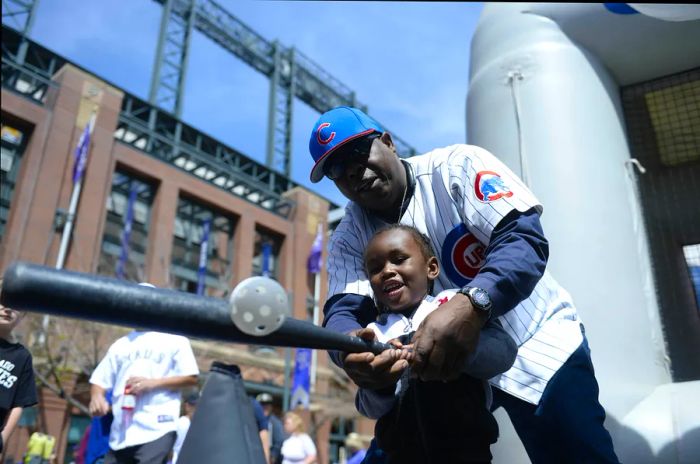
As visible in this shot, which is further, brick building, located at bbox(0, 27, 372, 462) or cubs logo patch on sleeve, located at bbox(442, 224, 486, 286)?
brick building, located at bbox(0, 27, 372, 462)

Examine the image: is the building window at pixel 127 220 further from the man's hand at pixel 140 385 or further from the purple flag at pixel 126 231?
the man's hand at pixel 140 385

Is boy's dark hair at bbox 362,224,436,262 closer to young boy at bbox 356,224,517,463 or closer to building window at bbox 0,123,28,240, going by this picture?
young boy at bbox 356,224,517,463

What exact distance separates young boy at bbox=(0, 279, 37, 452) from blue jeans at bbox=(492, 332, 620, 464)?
260 cm

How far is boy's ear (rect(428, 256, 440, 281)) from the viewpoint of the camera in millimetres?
1600

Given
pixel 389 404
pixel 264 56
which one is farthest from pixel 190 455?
pixel 264 56

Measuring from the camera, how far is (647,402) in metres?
2.54

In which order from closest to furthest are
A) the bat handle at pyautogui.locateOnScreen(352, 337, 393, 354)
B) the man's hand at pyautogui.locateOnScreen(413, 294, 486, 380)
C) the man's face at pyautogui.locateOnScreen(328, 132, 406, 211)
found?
the bat handle at pyautogui.locateOnScreen(352, 337, 393, 354) < the man's hand at pyautogui.locateOnScreen(413, 294, 486, 380) < the man's face at pyautogui.locateOnScreen(328, 132, 406, 211)

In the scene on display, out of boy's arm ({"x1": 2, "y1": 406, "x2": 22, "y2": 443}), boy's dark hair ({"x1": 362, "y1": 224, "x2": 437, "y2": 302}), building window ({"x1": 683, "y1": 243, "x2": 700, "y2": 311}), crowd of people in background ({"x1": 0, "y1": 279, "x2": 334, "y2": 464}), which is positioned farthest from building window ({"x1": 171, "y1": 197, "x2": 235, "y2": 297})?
boy's dark hair ({"x1": 362, "y1": 224, "x2": 437, "y2": 302})

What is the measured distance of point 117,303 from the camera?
714 mm

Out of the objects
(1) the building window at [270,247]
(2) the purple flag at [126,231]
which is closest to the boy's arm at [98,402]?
(2) the purple flag at [126,231]

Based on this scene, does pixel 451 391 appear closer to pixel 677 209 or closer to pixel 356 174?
pixel 356 174

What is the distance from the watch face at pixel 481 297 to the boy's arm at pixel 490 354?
0.10 m

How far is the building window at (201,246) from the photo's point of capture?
73.7 feet

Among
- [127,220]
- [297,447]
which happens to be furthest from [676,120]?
[127,220]
